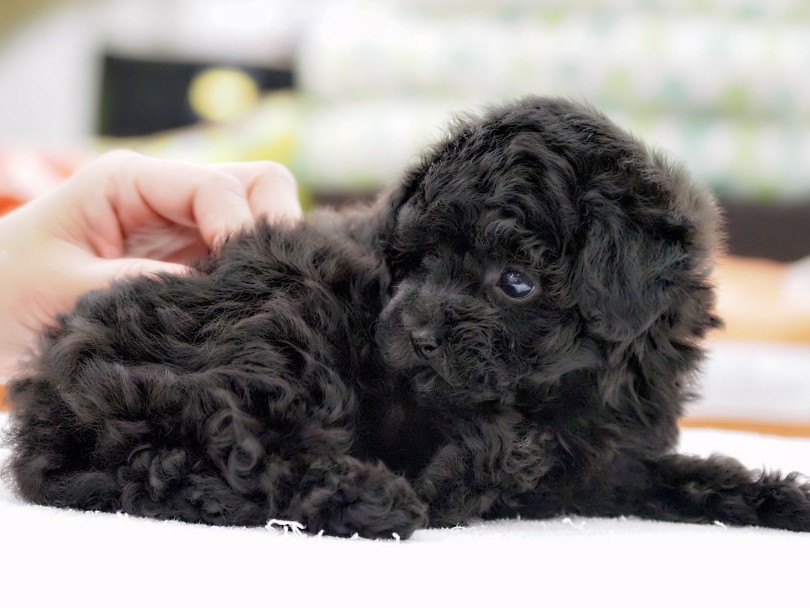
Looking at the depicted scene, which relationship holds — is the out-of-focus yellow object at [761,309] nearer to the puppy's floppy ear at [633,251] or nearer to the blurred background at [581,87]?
the blurred background at [581,87]

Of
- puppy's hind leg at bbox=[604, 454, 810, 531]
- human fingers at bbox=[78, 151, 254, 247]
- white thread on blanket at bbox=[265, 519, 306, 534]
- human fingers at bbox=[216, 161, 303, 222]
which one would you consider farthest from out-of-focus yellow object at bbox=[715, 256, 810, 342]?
white thread on blanket at bbox=[265, 519, 306, 534]

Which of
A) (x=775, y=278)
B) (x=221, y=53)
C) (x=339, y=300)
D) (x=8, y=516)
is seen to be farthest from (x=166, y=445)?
(x=221, y=53)

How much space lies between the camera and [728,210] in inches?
191

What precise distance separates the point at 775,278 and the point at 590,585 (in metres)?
3.56

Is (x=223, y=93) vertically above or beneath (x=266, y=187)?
above

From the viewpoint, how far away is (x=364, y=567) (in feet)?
3.90

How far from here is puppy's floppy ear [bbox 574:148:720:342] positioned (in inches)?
61.4

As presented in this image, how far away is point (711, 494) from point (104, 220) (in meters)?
1.60

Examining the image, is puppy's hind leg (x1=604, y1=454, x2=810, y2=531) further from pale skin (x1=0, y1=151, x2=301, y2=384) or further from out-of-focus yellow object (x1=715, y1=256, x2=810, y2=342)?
out-of-focus yellow object (x1=715, y1=256, x2=810, y2=342)

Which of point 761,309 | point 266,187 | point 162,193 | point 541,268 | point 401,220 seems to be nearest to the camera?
point 541,268

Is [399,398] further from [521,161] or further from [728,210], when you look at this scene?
[728,210]

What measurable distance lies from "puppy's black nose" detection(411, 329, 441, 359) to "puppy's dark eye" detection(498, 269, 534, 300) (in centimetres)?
17

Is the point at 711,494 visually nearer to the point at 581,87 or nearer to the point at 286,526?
the point at 286,526

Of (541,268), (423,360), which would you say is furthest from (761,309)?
(423,360)
